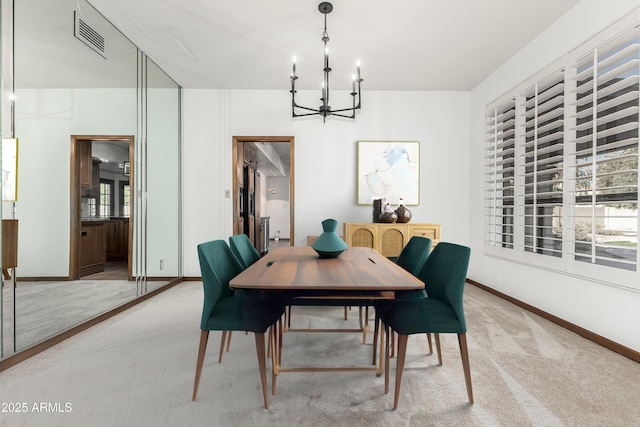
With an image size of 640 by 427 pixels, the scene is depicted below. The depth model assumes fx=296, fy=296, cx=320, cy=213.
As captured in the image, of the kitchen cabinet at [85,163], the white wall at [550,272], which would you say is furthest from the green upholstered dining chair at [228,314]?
the white wall at [550,272]

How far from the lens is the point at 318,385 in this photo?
1826mm

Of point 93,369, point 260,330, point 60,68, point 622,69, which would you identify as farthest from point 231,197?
point 622,69

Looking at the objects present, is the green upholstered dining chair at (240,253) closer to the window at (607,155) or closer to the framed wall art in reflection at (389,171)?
the framed wall art in reflection at (389,171)

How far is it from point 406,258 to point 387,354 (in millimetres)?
981

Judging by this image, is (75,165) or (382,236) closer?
(75,165)

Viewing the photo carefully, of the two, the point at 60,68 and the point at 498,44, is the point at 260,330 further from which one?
the point at 498,44

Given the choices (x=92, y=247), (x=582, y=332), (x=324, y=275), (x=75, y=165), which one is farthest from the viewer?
(x=92, y=247)

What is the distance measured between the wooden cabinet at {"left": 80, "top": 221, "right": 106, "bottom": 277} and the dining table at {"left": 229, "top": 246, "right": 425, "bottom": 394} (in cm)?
216

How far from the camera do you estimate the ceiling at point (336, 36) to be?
276cm

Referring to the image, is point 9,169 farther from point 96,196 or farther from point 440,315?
point 440,315

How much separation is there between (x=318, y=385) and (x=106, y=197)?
12.6 feet

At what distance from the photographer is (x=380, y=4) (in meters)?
2.71

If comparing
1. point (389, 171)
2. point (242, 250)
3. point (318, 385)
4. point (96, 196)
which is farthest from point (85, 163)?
point (389, 171)

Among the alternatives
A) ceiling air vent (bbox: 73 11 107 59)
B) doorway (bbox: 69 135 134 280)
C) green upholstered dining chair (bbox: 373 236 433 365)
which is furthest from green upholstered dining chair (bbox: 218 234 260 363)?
ceiling air vent (bbox: 73 11 107 59)
